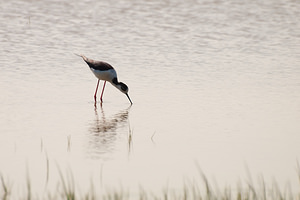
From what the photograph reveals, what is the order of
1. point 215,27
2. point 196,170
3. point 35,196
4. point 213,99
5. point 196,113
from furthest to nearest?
point 215,27 < point 213,99 < point 196,113 < point 196,170 < point 35,196

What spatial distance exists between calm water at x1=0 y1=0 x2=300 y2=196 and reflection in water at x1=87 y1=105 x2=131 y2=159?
14mm

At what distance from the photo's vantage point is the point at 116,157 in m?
7.12

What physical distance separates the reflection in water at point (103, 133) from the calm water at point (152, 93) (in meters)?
0.01

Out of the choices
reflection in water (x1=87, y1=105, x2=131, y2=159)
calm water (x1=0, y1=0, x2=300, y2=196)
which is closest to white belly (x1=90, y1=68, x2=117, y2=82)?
calm water (x1=0, y1=0, x2=300, y2=196)

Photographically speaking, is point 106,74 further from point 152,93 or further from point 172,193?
point 172,193

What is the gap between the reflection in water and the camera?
24.1 feet

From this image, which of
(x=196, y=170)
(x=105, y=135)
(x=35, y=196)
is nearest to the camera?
(x=35, y=196)

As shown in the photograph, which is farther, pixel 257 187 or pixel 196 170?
pixel 196 170

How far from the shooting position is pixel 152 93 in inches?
407

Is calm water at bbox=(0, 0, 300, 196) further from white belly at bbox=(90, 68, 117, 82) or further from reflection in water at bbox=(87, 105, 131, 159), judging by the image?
white belly at bbox=(90, 68, 117, 82)

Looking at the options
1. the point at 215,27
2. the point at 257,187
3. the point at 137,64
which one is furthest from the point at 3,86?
the point at 215,27

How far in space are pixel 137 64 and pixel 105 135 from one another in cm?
433

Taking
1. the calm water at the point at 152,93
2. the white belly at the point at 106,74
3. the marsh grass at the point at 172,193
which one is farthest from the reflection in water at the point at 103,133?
the white belly at the point at 106,74

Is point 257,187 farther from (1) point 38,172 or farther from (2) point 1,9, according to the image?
(2) point 1,9
